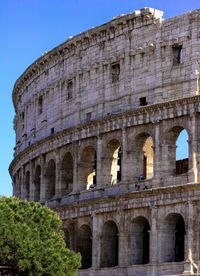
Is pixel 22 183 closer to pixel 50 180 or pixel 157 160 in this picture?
pixel 50 180

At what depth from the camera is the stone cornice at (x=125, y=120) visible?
1662 inches

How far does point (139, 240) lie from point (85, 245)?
4.70 meters

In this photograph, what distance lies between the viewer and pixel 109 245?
151ft

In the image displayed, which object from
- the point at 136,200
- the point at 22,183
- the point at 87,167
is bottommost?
Answer: the point at 136,200

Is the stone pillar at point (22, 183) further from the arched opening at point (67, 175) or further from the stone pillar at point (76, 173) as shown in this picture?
the stone pillar at point (76, 173)

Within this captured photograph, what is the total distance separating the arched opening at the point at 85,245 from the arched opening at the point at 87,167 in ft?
7.73

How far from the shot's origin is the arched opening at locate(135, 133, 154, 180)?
1768 inches

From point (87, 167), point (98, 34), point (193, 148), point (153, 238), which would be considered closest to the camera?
point (193, 148)

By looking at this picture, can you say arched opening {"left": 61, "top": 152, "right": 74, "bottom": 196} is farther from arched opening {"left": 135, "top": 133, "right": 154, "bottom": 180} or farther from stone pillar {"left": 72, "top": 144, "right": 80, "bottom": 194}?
arched opening {"left": 135, "top": 133, "right": 154, "bottom": 180}

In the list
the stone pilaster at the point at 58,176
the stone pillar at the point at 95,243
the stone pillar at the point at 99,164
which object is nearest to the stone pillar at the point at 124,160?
the stone pillar at the point at 99,164

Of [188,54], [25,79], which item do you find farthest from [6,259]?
[25,79]

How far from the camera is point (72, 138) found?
1917 inches

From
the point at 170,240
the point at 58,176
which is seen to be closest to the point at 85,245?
the point at 58,176

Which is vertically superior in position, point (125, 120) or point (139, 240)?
point (125, 120)
